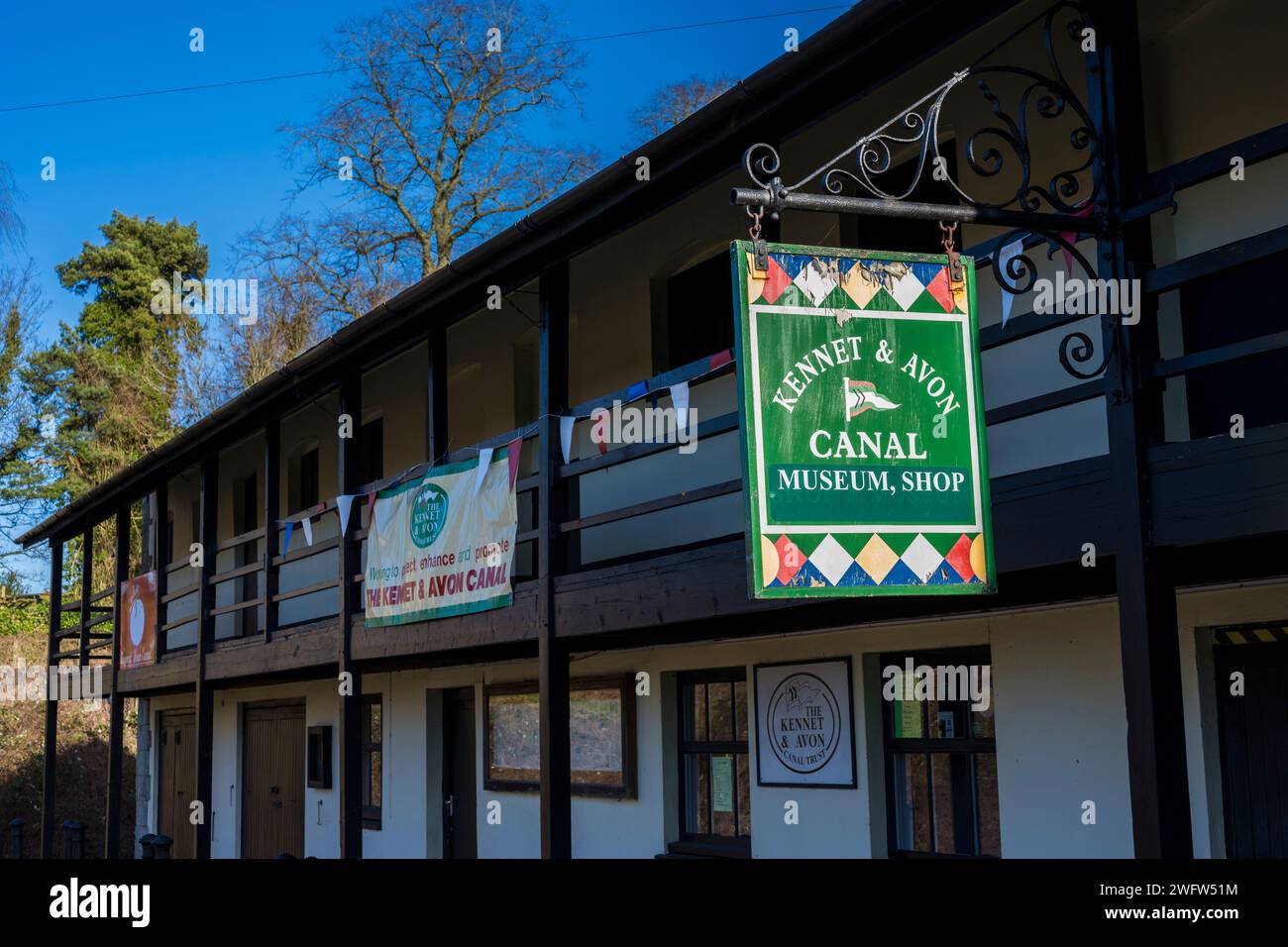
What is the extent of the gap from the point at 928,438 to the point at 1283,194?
104 inches

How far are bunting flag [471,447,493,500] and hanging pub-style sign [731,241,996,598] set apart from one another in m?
4.99

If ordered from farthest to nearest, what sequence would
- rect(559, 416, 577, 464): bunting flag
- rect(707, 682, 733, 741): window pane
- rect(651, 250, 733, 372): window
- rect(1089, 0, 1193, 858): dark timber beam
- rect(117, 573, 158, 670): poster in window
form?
rect(117, 573, 158, 670): poster in window, rect(707, 682, 733, 741): window pane, rect(651, 250, 733, 372): window, rect(559, 416, 577, 464): bunting flag, rect(1089, 0, 1193, 858): dark timber beam

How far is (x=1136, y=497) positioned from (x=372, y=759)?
1343cm

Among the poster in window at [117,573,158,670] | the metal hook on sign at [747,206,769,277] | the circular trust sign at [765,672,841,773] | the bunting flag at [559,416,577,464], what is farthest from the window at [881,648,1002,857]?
the poster in window at [117,573,158,670]

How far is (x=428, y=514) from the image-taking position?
1150 cm

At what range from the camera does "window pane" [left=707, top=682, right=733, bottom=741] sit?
1199cm

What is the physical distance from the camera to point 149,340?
50531mm

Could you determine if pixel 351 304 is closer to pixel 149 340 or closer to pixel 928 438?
pixel 149 340

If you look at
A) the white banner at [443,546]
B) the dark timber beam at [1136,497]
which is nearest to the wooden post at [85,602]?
the white banner at [443,546]

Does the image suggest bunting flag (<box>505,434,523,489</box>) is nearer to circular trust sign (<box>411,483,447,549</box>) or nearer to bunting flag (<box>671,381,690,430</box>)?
circular trust sign (<box>411,483,447,549</box>)

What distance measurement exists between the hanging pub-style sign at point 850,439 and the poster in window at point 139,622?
14083mm

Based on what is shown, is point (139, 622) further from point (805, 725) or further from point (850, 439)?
point (850, 439)
